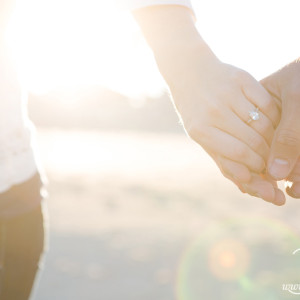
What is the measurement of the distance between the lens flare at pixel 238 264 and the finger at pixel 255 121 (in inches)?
120

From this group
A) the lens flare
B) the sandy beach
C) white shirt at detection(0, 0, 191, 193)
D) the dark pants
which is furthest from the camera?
the sandy beach

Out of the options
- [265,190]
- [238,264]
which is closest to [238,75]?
[265,190]

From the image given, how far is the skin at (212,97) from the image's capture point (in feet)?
3.85

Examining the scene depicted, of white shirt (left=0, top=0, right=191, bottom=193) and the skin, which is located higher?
the skin

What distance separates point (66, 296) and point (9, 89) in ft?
9.95

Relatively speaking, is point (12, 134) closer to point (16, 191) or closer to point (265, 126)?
point (16, 191)

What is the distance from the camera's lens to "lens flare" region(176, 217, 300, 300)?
415 centimetres

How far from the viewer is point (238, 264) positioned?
4727 mm

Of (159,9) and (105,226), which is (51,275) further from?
(159,9)

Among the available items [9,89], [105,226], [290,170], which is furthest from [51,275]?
[290,170]

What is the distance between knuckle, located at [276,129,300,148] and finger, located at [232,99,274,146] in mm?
56

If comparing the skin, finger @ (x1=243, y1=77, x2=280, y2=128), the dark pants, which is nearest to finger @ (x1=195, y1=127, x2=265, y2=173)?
the skin

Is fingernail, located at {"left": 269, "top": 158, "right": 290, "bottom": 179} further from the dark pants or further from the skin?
the dark pants

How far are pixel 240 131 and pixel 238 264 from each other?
3801 millimetres
